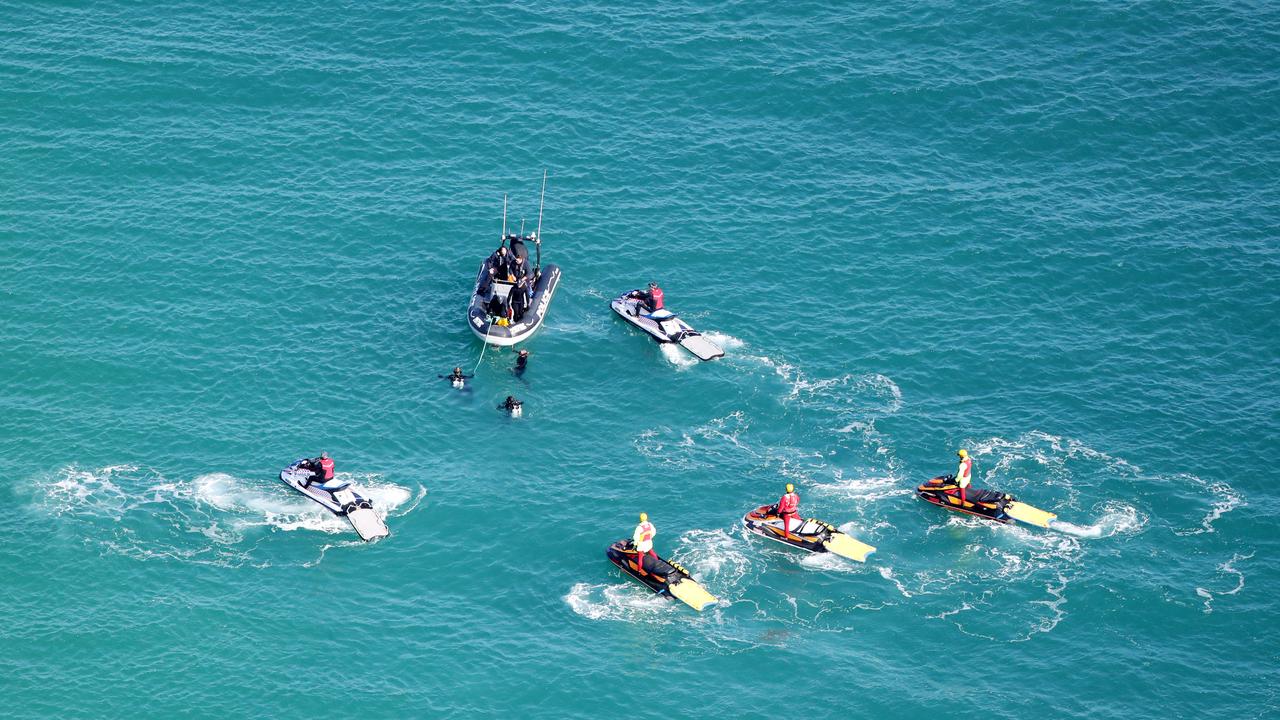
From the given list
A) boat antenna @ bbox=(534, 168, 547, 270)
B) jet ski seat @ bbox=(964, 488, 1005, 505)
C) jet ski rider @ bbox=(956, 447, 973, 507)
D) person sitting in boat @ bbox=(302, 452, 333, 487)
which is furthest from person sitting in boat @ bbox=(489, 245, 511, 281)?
jet ski seat @ bbox=(964, 488, 1005, 505)

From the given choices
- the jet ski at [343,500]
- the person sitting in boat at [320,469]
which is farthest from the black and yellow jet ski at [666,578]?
the person sitting in boat at [320,469]

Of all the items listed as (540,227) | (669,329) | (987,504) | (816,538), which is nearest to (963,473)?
(987,504)

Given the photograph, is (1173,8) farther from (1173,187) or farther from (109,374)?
(109,374)

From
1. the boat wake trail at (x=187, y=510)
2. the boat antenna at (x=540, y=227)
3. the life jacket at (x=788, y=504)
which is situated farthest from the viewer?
the boat antenna at (x=540, y=227)

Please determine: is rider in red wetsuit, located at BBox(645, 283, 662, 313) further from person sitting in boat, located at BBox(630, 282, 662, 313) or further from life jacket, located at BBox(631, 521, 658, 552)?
life jacket, located at BBox(631, 521, 658, 552)

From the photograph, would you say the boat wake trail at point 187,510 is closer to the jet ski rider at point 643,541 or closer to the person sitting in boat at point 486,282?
the jet ski rider at point 643,541

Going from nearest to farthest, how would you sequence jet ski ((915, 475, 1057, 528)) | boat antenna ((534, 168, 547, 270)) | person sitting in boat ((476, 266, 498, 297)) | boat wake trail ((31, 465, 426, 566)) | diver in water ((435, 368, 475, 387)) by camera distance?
boat wake trail ((31, 465, 426, 566)) < jet ski ((915, 475, 1057, 528)) < diver in water ((435, 368, 475, 387)) < person sitting in boat ((476, 266, 498, 297)) < boat antenna ((534, 168, 547, 270))

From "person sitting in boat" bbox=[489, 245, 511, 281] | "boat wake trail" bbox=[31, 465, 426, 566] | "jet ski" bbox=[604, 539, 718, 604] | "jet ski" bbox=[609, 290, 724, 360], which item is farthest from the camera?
"person sitting in boat" bbox=[489, 245, 511, 281]

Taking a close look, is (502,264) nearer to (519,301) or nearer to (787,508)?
(519,301)
